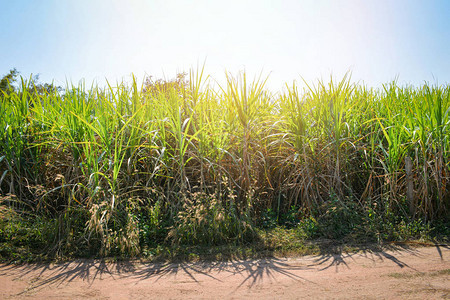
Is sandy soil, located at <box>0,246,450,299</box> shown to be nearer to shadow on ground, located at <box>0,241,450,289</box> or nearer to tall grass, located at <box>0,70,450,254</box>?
shadow on ground, located at <box>0,241,450,289</box>

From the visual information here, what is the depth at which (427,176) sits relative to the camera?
364cm

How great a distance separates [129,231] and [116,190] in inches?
21.8

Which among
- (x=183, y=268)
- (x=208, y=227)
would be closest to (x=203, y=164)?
(x=208, y=227)

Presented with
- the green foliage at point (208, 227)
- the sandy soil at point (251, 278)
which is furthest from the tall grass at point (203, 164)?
the sandy soil at point (251, 278)

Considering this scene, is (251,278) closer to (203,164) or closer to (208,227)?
(208,227)

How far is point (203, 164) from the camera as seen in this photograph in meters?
3.72

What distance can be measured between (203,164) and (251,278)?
147 cm

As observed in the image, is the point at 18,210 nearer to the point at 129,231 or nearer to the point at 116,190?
the point at 116,190

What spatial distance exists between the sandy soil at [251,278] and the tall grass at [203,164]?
1.34ft

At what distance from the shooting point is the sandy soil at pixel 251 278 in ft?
7.74

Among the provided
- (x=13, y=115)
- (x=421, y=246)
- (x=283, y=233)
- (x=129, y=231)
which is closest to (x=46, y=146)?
(x=13, y=115)

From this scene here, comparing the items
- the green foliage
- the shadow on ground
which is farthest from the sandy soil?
the green foliage

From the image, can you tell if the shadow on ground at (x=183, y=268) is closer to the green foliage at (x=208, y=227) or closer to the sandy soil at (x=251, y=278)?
the sandy soil at (x=251, y=278)

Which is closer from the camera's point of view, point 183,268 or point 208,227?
point 183,268
